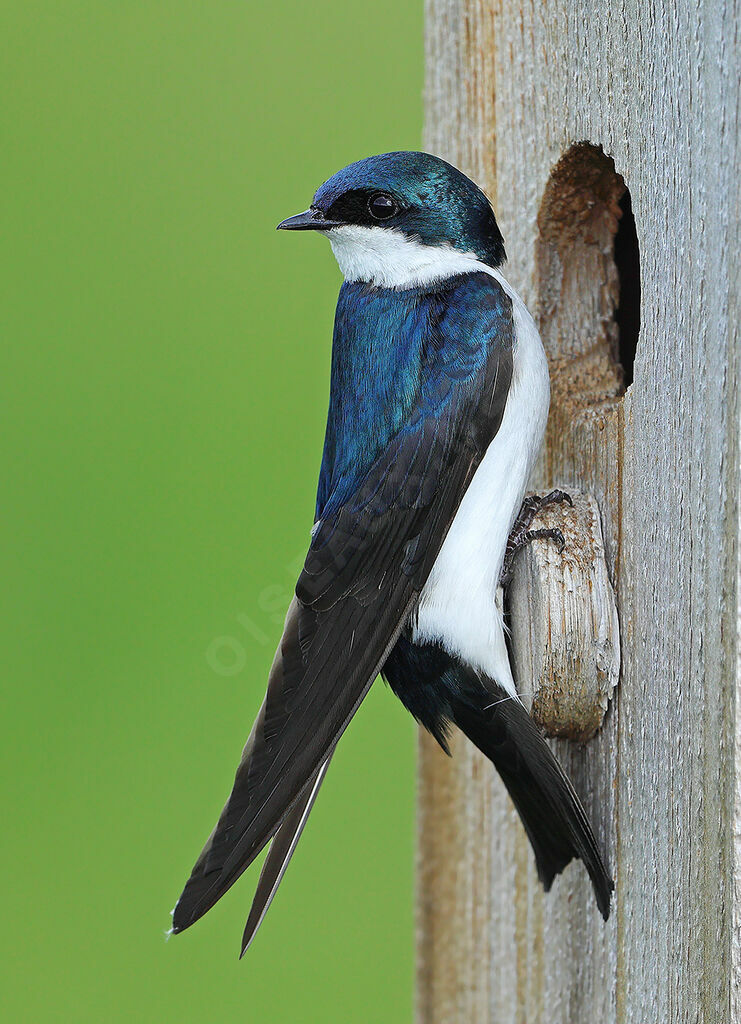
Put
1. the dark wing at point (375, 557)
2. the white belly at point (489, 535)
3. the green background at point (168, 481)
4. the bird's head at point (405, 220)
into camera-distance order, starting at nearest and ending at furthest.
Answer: the dark wing at point (375, 557) → the white belly at point (489, 535) → the bird's head at point (405, 220) → the green background at point (168, 481)

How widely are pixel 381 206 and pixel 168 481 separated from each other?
1017 millimetres

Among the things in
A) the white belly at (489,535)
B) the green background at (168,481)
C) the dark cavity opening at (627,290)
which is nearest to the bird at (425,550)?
the white belly at (489,535)

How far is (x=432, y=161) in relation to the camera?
4.18 feet

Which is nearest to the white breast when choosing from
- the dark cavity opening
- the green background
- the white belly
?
the white belly

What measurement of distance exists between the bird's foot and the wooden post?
27 mm

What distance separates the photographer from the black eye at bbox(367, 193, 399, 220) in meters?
1.30

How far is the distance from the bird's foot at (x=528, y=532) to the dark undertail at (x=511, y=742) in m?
0.10

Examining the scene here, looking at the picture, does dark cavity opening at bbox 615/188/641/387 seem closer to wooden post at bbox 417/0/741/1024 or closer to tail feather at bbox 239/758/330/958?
wooden post at bbox 417/0/741/1024

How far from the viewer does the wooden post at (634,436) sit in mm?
917

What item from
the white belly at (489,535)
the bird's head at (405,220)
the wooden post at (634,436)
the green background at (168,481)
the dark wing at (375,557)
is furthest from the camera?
the green background at (168,481)

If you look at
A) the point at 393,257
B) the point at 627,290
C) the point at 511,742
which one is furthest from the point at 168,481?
the point at 511,742

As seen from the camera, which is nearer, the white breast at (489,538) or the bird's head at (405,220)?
the white breast at (489,538)

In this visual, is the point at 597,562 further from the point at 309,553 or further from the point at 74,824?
the point at 74,824

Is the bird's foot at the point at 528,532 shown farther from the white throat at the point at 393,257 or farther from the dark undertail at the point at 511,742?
the white throat at the point at 393,257
